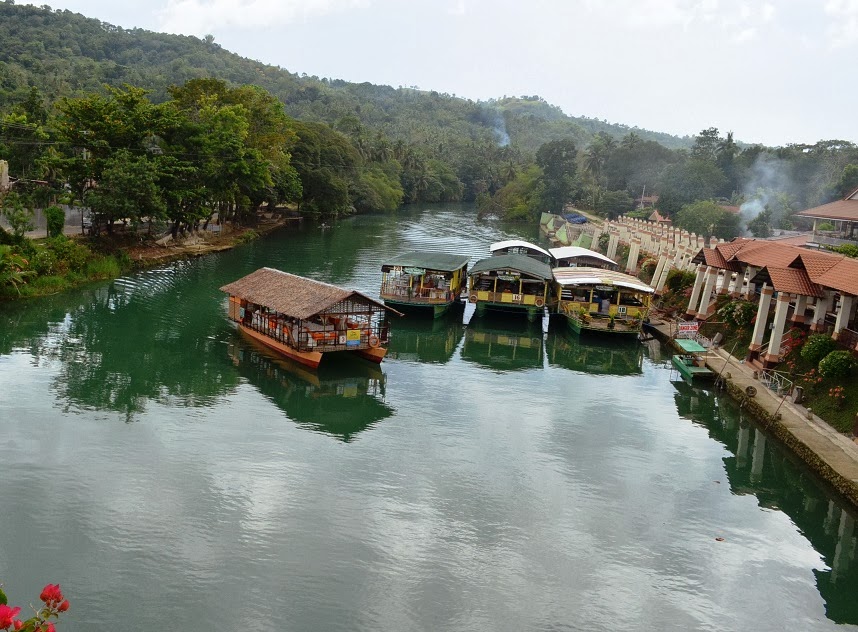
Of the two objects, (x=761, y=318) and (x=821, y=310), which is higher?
(x=821, y=310)

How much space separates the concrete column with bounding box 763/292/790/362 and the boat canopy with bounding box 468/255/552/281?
12.6 metres

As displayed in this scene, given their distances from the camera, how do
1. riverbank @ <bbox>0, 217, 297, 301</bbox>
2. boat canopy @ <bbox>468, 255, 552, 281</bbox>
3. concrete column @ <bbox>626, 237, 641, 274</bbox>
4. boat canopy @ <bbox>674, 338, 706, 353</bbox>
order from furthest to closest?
1. concrete column @ <bbox>626, 237, 641, 274</bbox>
2. boat canopy @ <bbox>468, 255, 552, 281</bbox>
3. riverbank @ <bbox>0, 217, 297, 301</bbox>
4. boat canopy @ <bbox>674, 338, 706, 353</bbox>

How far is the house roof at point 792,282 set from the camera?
89.2 feet

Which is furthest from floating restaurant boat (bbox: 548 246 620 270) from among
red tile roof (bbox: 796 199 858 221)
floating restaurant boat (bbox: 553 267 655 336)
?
red tile roof (bbox: 796 199 858 221)

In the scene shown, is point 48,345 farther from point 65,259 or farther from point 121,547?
point 121,547

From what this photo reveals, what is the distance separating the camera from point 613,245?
196ft

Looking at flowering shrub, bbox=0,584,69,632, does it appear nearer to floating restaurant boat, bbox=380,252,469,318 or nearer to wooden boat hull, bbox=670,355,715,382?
wooden boat hull, bbox=670,355,715,382

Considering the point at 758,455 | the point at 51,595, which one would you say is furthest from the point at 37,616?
the point at 758,455

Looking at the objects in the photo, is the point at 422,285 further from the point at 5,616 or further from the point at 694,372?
the point at 5,616

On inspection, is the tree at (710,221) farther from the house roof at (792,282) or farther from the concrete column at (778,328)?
the concrete column at (778,328)

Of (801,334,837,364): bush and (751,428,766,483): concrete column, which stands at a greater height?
(801,334,837,364): bush

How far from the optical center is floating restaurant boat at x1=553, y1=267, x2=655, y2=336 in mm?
35406

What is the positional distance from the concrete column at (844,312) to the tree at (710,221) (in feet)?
150

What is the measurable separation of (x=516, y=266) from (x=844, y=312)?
15.9 m
